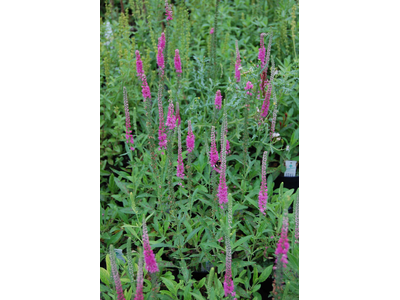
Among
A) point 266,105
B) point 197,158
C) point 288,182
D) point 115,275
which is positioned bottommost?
point 115,275

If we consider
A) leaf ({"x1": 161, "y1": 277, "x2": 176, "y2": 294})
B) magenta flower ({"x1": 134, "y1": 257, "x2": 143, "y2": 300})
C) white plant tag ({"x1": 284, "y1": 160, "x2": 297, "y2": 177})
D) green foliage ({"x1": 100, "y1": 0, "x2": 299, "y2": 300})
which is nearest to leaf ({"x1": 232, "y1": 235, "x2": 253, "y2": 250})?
green foliage ({"x1": 100, "y1": 0, "x2": 299, "y2": 300})

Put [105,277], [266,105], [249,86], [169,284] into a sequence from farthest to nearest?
[266,105] < [249,86] < [105,277] < [169,284]

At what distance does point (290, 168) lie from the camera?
2.05 m

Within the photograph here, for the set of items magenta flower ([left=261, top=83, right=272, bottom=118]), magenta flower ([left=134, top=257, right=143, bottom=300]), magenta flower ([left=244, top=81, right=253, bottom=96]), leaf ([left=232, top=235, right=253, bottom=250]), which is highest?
magenta flower ([left=244, top=81, right=253, bottom=96])

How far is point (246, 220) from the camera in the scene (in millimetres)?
1859

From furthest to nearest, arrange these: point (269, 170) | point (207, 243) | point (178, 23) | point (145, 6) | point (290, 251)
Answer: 1. point (145, 6)
2. point (178, 23)
3. point (269, 170)
4. point (207, 243)
5. point (290, 251)

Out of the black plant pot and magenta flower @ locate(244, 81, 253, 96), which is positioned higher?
A: magenta flower @ locate(244, 81, 253, 96)

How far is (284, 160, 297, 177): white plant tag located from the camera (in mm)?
2039

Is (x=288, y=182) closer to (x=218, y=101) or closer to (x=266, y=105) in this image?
(x=266, y=105)

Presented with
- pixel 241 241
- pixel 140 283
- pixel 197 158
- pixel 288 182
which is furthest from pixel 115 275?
pixel 288 182

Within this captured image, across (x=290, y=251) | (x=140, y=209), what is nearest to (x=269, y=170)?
(x=290, y=251)

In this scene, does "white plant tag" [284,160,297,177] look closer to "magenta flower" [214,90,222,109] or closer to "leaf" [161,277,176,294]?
"magenta flower" [214,90,222,109]
